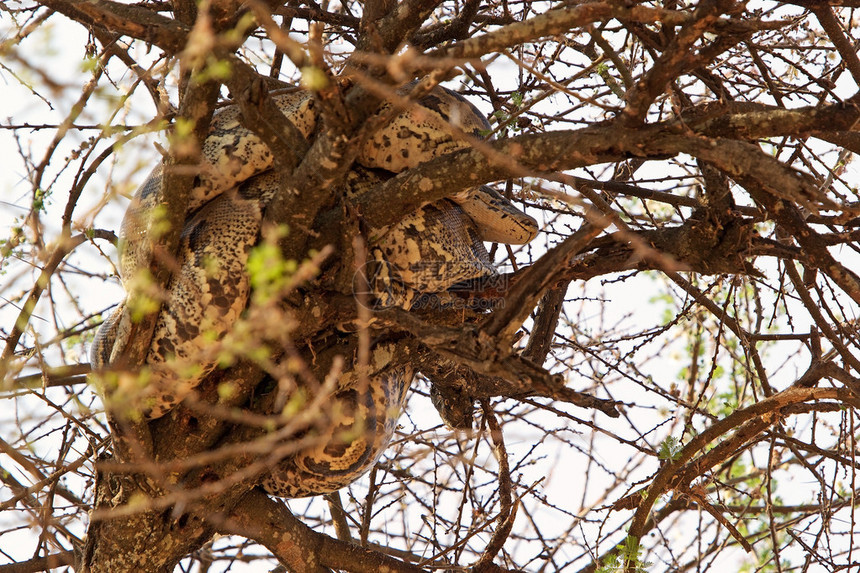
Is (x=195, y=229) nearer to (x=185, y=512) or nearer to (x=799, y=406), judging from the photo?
(x=185, y=512)

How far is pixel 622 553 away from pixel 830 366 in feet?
4.13

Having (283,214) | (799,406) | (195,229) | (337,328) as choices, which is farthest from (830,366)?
(195,229)

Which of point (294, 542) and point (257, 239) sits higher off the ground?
point (257, 239)

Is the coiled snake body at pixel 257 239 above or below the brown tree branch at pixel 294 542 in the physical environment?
above

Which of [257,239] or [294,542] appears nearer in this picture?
[257,239]

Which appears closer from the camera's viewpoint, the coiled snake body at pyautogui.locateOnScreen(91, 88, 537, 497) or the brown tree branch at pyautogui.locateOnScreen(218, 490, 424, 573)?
the coiled snake body at pyautogui.locateOnScreen(91, 88, 537, 497)

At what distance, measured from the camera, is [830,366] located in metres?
3.31

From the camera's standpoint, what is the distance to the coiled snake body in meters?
3.13

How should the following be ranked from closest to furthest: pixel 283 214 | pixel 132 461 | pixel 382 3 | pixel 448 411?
pixel 283 214, pixel 132 461, pixel 382 3, pixel 448 411

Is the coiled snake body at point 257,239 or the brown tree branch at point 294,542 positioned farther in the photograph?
the brown tree branch at point 294,542

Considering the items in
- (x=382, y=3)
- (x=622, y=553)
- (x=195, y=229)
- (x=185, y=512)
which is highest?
(x=382, y=3)

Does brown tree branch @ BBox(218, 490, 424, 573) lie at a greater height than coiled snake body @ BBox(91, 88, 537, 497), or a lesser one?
lesser

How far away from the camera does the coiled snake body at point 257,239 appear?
10.3 feet

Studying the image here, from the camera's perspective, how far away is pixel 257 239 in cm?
321
